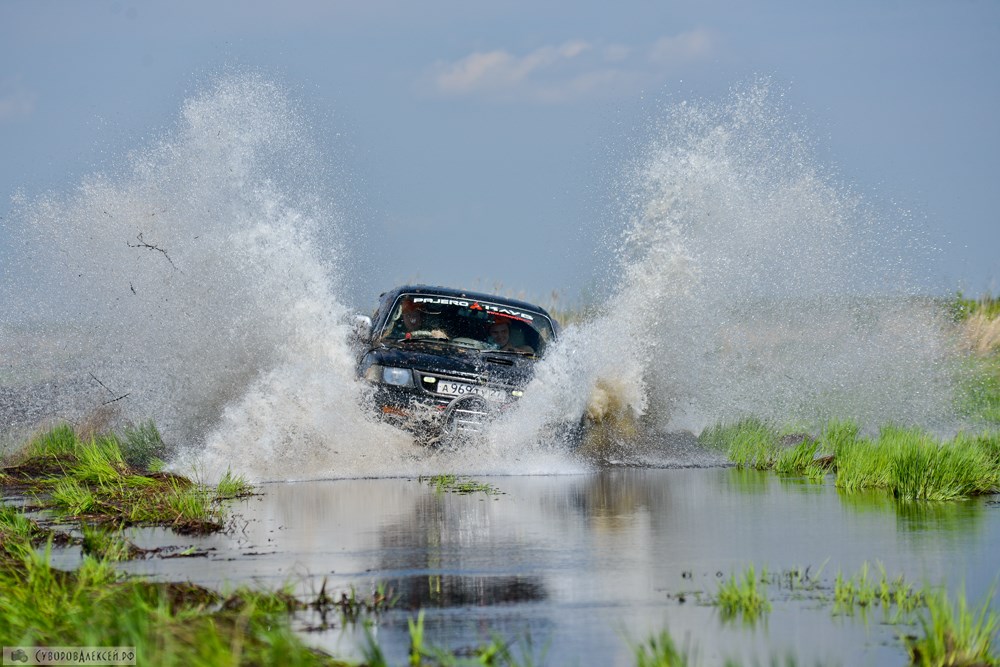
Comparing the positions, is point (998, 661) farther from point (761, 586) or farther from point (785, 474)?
point (785, 474)

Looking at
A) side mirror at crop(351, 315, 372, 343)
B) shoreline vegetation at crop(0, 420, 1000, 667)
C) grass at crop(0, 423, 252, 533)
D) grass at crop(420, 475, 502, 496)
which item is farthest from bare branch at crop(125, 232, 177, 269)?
shoreline vegetation at crop(0, 420, 1000, 667)

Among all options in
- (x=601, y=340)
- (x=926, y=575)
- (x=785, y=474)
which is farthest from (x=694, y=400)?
(x=926, y=575)

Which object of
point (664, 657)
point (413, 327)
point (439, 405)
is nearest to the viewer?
point (664, 657)

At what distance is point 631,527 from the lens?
375 inches

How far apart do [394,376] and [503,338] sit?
1.79 meters

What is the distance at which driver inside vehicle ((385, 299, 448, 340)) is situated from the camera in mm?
15383

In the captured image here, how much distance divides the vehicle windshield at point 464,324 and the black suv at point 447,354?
11mm

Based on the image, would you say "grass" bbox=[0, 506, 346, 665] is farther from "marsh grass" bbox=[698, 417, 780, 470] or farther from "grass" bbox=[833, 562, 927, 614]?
"marsh grass" bbox=[698, 417, 780, 470]

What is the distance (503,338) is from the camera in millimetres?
15570

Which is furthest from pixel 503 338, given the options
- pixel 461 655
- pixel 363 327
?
pixel 461 655

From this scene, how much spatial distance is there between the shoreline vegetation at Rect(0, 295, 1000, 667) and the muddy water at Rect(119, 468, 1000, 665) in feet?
0.39

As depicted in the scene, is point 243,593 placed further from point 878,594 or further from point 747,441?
point 747,441

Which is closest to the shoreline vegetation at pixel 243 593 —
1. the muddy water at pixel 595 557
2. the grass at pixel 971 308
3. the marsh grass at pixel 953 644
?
the marsh grass at pixel 953 644

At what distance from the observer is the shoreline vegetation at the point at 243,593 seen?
5.21 meters
